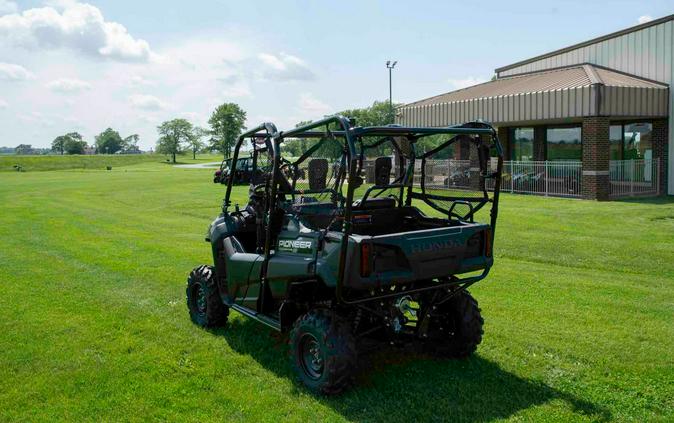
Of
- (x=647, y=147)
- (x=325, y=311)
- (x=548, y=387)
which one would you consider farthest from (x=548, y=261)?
(x=647, y=147)

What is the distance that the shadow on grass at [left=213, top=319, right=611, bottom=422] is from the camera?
5113 mm

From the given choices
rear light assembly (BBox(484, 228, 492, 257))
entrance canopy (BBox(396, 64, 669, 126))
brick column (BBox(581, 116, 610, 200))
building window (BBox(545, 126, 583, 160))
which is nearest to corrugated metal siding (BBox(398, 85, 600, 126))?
entrance canopy (BBox(396, 64, 669, 126))

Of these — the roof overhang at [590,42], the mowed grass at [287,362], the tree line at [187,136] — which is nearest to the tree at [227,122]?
the tree line at [187,136]

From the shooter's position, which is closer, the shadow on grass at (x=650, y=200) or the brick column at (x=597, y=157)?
the shadow on grass at (x=650, y=200)

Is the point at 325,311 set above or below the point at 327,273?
below

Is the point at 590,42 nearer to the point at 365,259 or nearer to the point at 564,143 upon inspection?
the point at 564,143

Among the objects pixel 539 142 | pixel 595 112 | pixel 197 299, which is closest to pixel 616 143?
pixel 539 142

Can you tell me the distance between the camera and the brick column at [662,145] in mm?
24156

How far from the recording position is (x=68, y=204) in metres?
24.7

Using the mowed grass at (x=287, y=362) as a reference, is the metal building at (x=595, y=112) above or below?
above

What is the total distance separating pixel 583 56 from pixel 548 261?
61.5ft

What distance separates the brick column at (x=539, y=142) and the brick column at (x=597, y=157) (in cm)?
558

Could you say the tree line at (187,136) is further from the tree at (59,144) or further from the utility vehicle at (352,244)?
the utility vehicle at (352,244)

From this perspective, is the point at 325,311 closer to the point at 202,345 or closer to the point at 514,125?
the point at 202,345
